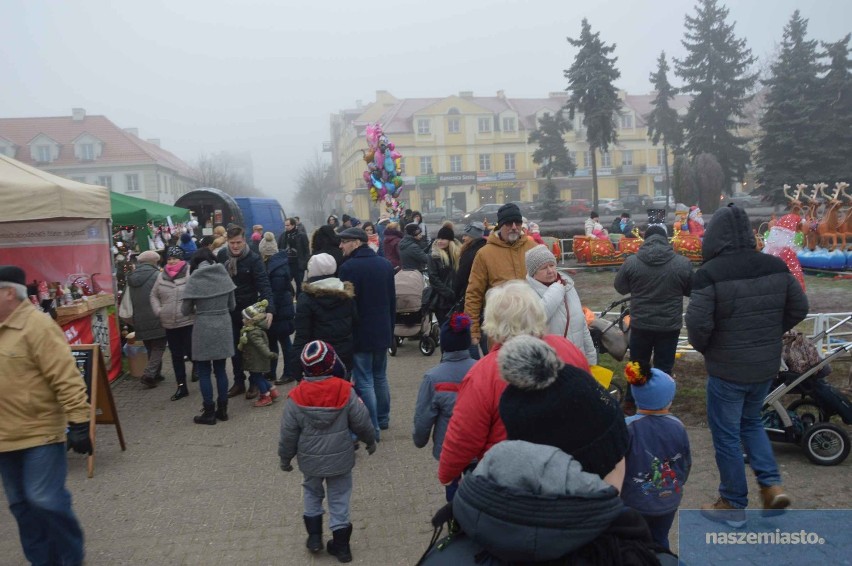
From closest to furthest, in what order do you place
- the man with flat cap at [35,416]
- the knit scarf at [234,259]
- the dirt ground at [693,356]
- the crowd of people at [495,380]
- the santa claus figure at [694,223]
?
the crowd of people at [495,380] < the man with flat cap at [35,416] < the dirt ground at [693,356] < the knit scarf at [234,259] < the santa claus figure at [694,223]

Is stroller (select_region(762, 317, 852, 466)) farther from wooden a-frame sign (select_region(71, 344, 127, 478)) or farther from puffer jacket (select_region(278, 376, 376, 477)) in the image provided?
wooden a-frame sign (select_region(71, 344, 127, 478))

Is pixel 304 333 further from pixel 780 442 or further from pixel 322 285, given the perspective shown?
pixel 780 442

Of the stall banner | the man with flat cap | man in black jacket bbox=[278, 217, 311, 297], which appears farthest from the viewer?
man in black jacket bbox=[278, 217, 311, 297]

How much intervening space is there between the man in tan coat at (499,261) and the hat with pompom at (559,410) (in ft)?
12.7

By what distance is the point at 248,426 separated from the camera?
7.43m

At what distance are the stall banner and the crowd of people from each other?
1.04m

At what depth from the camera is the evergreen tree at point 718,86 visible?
4697 centimetres

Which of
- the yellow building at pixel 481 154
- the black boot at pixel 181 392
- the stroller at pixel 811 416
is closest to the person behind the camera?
the stroller at pixel 811 416

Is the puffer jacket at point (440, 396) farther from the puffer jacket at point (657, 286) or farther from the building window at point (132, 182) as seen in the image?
the building window at point (132, 182)

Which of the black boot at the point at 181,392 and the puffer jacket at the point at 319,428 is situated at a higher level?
the puffer jacket at the point at 319,428

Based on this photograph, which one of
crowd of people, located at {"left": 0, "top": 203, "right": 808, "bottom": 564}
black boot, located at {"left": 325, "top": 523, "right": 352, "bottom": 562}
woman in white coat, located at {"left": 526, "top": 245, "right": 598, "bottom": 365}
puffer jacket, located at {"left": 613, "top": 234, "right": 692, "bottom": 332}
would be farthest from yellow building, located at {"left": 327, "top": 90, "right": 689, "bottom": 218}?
black boot, located at {"left": 325, "top": 523, "right": 352, "bottom": 562}

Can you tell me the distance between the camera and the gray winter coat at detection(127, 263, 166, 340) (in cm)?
914

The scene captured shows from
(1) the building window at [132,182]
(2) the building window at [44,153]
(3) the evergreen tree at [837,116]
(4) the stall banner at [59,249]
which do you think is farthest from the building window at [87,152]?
(4) the stall banner at [59,249]

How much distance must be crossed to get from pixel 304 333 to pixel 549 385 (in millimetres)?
4266
